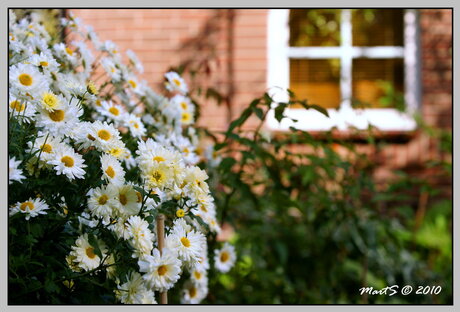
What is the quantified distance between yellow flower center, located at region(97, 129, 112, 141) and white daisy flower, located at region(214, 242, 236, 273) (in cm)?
70

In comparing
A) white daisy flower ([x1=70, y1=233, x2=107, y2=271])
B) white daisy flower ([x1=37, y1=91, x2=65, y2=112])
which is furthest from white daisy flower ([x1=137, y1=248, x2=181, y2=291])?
white daisy flower ([x1=37, y1=91, x2=65, y2=112])

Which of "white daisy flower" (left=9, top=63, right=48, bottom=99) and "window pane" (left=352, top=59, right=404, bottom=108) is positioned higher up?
"window pane" (left=352, top=59, right=404, bottom=108)

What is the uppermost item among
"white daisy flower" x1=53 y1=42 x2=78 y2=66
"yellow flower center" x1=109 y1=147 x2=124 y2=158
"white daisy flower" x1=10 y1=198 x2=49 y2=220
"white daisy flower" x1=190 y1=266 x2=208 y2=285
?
"white daisy flower" x1=53 y1=42 x2=78 y2=66

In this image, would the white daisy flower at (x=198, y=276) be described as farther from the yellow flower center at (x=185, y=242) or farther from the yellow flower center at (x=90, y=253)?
the yellow flower center at (x=90, y=253)

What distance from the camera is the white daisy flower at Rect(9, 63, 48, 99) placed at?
4.22ft

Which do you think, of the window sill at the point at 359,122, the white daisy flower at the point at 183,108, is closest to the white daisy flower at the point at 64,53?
the white daisy flower at the point at 183,108

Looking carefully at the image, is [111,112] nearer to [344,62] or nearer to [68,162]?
[68,162]

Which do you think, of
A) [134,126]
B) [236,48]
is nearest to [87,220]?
[134,126]

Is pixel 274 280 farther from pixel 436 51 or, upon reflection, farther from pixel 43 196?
pixel 436 51

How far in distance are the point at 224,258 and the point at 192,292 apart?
0.19 meters

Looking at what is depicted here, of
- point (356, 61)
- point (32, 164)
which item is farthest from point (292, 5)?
point (356, 61)

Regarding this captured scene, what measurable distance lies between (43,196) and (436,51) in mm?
4095

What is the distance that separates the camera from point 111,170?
124 centimetres

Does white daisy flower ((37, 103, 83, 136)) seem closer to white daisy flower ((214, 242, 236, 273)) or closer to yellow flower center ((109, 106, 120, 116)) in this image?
yellow flower center ((109, 106, 120, 116))
